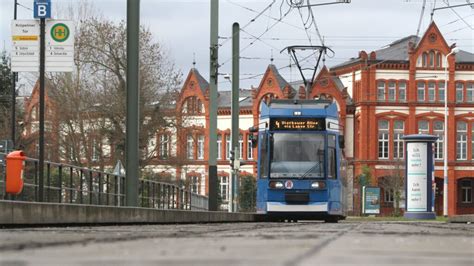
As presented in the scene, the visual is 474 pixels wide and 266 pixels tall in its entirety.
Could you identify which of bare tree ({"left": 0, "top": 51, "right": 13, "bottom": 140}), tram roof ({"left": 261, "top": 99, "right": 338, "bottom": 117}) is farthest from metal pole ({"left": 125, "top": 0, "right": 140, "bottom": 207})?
bare tree ({"left": 0, "top": 51, "right": 13, "bottom": 140})

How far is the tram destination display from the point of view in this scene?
31984mm

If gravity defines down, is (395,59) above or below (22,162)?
above

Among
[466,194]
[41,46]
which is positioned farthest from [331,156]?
[466,194]

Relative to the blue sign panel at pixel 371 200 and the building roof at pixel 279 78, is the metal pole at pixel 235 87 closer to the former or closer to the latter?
the blue sign panel at pixel 371 200

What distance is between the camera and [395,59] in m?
105

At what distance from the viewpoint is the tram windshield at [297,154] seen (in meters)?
32.0

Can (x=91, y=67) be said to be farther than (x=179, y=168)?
No

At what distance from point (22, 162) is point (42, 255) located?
551 inches

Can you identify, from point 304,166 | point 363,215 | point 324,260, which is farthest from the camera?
point 363,215

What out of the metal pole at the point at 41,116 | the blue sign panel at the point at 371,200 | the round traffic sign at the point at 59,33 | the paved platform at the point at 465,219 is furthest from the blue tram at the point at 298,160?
the blue sign panel at the point at 371,200

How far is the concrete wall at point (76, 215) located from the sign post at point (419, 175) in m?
26.9

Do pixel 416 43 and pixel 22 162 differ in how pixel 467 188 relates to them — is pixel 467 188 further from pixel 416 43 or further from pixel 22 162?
pixel 22 162

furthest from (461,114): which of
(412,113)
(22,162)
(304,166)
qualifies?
(22,162)

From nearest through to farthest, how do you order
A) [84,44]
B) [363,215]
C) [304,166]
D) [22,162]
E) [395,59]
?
[22,162]
[304,166]
[84,44]
[363,215]
[395,59]
